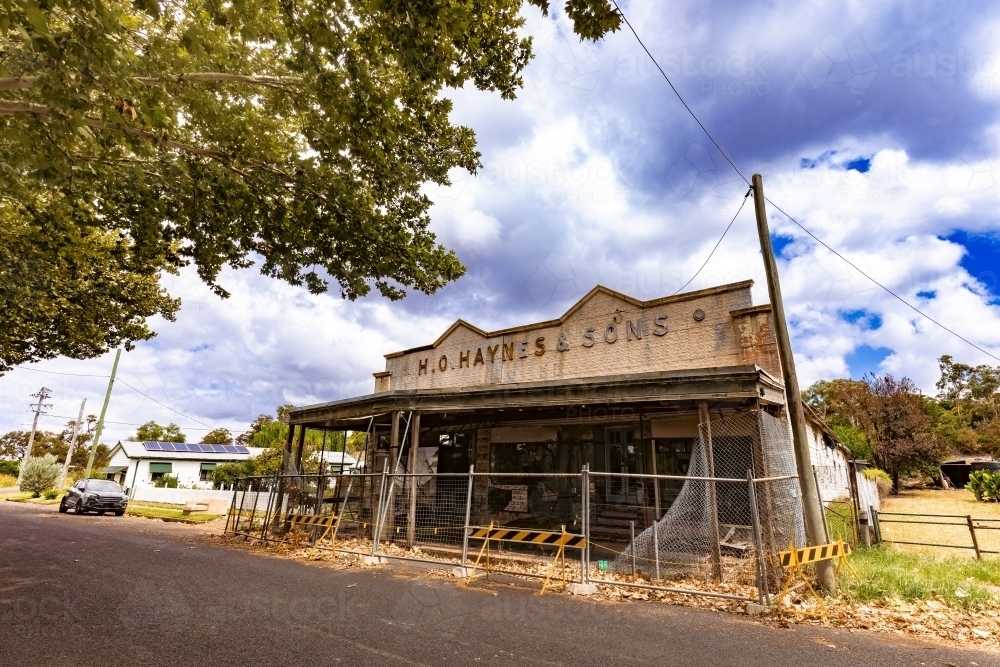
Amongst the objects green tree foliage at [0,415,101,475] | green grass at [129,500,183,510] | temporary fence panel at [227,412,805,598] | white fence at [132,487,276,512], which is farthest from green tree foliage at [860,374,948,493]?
green tree foliage at [0,415,101,475]

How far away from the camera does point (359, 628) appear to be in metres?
5.71

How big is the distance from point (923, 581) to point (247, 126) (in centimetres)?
1248

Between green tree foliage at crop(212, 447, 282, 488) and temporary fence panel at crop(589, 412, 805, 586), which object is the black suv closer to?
green tree foliage at crop(212, 447, 282, 488)

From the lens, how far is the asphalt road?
4820 millimetres

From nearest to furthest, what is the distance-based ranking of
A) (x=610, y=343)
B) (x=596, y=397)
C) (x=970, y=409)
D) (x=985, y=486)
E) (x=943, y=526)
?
(x=596, y=397) < (x=610, y=343) < (x=943, y=526) < (x=985, y=486) < (x=970, y=409)

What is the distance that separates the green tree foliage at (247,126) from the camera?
502 cm

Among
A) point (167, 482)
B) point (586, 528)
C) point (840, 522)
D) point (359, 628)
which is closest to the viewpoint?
point (359, 628)

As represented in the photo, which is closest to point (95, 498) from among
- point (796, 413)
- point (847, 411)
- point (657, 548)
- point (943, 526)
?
point (657, 548)

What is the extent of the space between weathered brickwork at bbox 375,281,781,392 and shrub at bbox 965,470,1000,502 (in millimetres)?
20646

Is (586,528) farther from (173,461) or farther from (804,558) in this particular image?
(173,461)

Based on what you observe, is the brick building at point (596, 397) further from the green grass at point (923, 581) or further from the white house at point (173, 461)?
the white house at point (173, 461)

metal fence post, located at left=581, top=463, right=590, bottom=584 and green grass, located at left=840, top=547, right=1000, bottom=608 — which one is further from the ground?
metal fence post, located at left=581, top=463, right=590, bottom=584

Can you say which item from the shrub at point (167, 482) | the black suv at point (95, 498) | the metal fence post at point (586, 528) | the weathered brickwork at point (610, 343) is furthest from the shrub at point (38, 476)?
the metal fence post at point (586, 528)

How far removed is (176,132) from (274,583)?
7.53 metres
